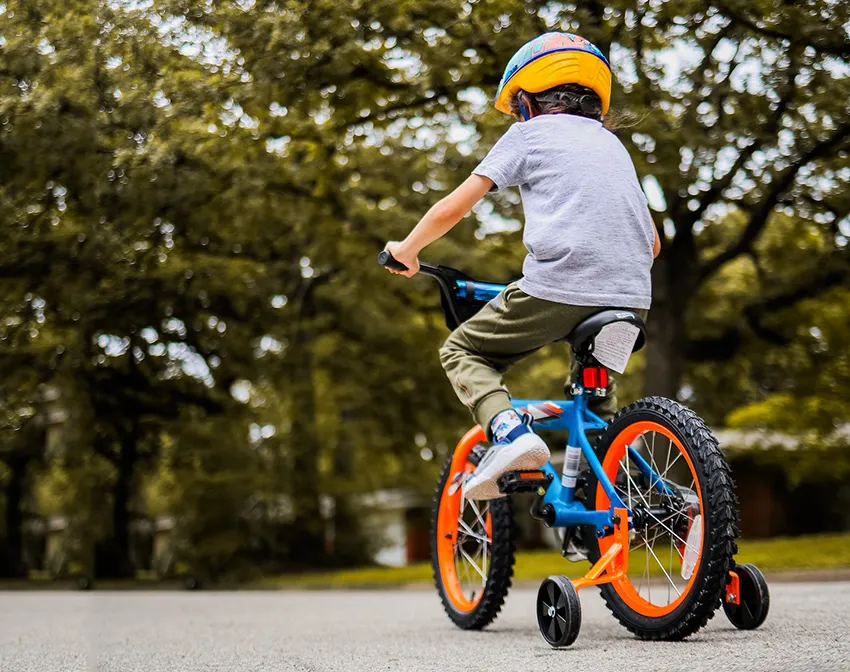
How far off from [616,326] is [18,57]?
6.52 metres

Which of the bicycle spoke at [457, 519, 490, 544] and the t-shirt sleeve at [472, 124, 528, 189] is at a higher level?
the t-shirt sleeve at [472, 124, 528, 189]

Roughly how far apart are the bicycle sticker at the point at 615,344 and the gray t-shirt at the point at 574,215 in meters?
0.09

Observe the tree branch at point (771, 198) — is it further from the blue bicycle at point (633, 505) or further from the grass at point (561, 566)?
the blue bicycle at point (633, 505)

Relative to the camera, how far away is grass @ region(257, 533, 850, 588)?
38.3ft

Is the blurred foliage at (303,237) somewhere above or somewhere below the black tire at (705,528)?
above

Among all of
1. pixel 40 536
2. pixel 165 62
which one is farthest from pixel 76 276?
pixel 40 536

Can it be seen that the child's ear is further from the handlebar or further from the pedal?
the pedal

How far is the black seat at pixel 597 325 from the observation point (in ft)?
12.5

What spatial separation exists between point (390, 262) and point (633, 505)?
4.09 feet

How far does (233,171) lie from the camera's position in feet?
39.4

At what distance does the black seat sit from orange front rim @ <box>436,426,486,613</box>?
1.01 metres

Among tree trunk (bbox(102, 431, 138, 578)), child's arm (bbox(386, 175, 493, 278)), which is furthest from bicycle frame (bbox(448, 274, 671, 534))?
tree trunk (bbox(102, 431, 138, 578))

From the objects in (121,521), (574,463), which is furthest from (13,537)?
(574,463)

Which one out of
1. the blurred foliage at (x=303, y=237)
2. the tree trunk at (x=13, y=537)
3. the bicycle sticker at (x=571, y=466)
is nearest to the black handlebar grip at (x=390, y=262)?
the bicycle sticker at (x=571, y=466)
